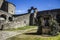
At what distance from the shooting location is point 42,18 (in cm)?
2220

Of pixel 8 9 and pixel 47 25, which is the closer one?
pixel 47 25

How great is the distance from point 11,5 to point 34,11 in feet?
24.7

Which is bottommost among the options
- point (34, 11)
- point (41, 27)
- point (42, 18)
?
point (41, 27)

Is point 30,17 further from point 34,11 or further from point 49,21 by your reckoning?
point 49,21

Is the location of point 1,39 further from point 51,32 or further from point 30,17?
point 30,17

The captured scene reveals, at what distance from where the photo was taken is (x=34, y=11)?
42.6m

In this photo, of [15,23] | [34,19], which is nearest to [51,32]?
[15,23]

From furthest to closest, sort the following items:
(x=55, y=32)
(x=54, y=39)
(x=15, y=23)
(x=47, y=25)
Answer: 1. (x=15, y=23)
2. (x=47, y=25)
3. (x=55, y=32)
4. (x=54, y=39)

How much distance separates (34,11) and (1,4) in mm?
10668

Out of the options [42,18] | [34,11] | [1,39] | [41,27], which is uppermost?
[34,11]

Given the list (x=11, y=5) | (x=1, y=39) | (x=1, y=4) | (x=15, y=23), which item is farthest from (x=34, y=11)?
(x=1, y=39)

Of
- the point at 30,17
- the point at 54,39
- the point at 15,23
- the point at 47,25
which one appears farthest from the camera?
the point at 30,17

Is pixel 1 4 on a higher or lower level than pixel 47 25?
higher

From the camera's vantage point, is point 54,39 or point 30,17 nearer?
point 54,39
